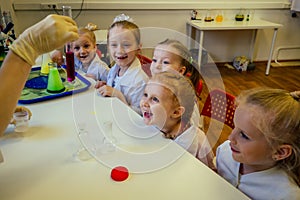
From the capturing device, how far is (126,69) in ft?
4.73

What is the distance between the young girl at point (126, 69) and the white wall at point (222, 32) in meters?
1.90

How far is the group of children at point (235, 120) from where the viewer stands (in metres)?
0.68

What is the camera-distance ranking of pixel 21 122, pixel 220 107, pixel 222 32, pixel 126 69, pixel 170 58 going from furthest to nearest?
pixel 222 32, pixel 126 69, pixel 170 58, pixel 220 107, pixel 21 122

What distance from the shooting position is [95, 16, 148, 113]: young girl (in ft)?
4.17

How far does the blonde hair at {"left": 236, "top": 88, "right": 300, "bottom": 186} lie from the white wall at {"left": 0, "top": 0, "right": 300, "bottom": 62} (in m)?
2.73

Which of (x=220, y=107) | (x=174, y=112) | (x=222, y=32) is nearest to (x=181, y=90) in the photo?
(x=174, y=112)

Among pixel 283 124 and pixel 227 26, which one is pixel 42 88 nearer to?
pixel 283 124

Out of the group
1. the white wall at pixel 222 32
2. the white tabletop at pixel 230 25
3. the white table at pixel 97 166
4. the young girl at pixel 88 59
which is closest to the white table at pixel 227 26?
the white tabletop at pixel 230 25

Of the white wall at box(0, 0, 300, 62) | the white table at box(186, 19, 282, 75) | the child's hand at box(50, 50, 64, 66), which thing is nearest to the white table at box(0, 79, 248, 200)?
the child's hand at box(50, 50, 64, 66)

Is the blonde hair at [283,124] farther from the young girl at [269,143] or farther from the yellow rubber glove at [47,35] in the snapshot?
the yellow rubber glove at [47,35]

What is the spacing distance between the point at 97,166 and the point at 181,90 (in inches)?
16.4

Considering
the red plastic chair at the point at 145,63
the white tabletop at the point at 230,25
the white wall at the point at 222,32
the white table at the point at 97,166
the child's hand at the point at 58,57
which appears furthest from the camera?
the white wall at the point at 222,32

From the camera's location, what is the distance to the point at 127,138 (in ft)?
2.85

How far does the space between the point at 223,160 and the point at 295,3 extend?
11.6ft
